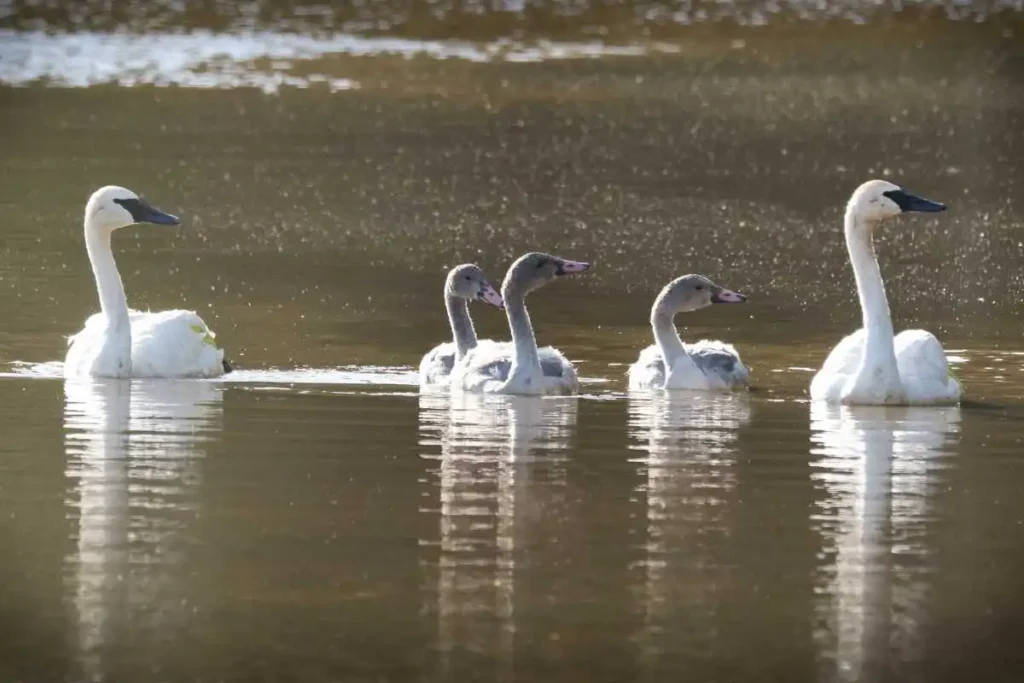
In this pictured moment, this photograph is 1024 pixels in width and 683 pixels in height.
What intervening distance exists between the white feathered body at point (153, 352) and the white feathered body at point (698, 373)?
7.84 ft

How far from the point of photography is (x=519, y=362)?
14.9 m

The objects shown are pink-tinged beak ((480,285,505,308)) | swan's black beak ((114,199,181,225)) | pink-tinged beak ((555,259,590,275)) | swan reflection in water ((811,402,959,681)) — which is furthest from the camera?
swan's black beak ((114,199,181,225))

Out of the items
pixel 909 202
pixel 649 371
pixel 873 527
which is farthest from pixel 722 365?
pixel 873 527

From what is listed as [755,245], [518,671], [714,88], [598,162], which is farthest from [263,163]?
[518,671]

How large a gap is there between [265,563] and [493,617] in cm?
114

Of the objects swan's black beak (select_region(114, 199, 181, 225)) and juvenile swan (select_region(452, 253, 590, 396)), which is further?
swan's black beak (select_region(114, 199, 181, 225))

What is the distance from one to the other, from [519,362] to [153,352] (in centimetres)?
208

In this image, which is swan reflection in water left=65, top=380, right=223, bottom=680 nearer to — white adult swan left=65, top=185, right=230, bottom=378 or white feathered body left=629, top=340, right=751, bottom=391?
white adult swan left=65, top=185, right=230, bottom=378

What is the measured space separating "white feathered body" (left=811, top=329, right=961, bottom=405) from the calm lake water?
0.20 meters

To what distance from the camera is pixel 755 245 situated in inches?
867

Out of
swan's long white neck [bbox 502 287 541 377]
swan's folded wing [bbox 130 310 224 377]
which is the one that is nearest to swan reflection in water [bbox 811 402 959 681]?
swan's long white neck [bbox 502 287 541 377]

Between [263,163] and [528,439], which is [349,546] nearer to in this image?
[528,439]

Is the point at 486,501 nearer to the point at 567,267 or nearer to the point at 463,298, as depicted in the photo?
the point at 567,267

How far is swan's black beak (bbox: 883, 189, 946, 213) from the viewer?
1539 centimetres
